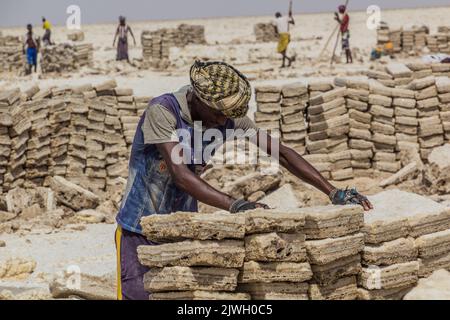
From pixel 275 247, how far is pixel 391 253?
2.59 feet

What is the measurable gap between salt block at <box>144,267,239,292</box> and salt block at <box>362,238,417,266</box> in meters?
0.79

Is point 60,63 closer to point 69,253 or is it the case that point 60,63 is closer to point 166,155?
point 69,253

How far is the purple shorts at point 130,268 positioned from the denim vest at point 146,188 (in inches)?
2.6

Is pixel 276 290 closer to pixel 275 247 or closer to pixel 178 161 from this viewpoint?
pixel 275 247

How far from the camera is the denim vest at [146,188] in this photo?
3.90 metres

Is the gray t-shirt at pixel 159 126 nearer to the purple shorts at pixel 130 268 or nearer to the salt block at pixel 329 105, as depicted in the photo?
the purple shorts at pixel 130 268

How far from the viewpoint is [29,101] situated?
10102 mm

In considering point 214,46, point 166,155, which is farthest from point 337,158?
point 214,46

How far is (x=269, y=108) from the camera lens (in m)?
10.6

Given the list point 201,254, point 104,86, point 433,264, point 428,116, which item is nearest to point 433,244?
point 433,264

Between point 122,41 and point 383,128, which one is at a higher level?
point 122,41

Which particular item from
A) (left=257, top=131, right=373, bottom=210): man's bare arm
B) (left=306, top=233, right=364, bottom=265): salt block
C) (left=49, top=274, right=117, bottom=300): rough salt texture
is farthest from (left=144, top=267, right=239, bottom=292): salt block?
(left=49, top=274, right=117, bottom=300): rough salt texture

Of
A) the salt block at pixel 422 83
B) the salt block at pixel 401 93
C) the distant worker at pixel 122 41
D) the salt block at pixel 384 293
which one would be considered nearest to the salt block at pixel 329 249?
the salt block at pixel 384 293
